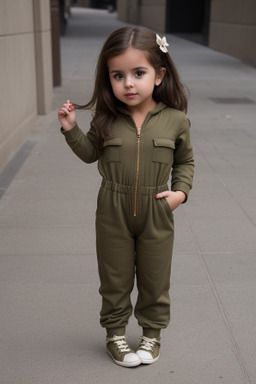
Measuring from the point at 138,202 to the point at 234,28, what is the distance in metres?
19.5

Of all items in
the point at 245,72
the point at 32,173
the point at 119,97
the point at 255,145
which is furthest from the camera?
the point at 245,72

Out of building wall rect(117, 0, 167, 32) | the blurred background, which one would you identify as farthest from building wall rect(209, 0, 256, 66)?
building wall rect(117, 0, 167, 32)

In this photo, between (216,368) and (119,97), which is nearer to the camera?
(119,97)

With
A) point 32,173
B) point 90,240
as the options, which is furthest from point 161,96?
point 32,173

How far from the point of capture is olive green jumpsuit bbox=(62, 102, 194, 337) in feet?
8.68

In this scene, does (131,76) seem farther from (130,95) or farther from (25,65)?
(25,65)

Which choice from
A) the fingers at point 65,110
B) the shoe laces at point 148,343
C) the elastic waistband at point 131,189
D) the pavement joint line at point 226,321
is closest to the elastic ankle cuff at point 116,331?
the shoe laces at point 148,343

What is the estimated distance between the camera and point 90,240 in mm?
4586

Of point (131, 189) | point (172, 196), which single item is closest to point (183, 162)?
point (172, 196)

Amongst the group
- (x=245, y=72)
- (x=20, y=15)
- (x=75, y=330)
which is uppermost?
(x=20, y=15)

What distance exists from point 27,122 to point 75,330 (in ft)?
18.5

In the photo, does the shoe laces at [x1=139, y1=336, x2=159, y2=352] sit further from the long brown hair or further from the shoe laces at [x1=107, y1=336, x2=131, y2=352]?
the long brown hair

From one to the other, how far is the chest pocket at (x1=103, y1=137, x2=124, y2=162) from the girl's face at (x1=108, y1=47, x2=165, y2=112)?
7.0 inches

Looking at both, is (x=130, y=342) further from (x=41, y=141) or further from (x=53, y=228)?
(x=41, y=141)
